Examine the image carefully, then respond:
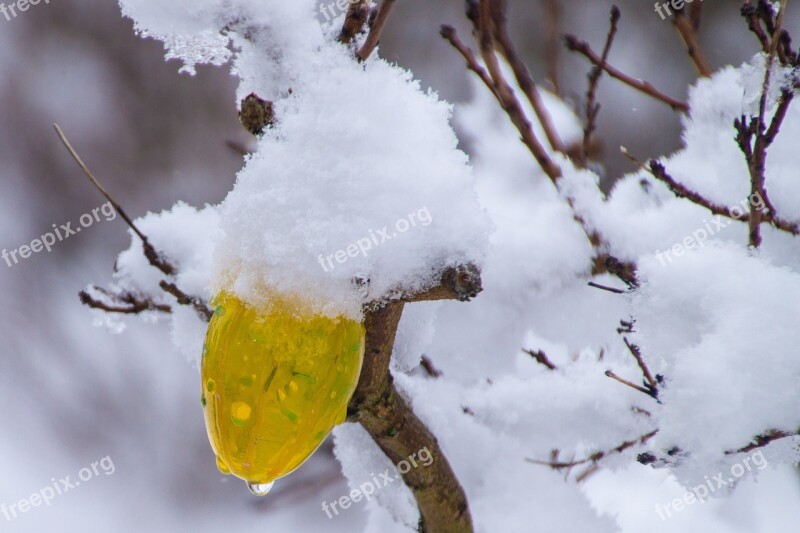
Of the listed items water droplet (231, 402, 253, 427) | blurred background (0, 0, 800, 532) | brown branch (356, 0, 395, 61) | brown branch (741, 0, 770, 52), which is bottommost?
blurred background (0, 0, 800, 532)

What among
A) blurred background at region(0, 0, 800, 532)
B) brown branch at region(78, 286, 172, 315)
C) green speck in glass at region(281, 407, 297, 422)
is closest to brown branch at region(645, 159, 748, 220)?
green speck in glass at region(281, 407, 297, 422)

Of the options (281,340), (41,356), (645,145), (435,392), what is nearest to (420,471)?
(435,392)

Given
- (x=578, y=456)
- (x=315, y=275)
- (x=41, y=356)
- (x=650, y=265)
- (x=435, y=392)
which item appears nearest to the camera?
(x=315, y=275)

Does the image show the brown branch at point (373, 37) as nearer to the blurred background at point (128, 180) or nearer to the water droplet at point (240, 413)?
the water droplet at point (240, 413)

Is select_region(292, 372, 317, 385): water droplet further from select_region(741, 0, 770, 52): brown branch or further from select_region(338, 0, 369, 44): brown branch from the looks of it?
select_region(741, 0, 770, 52): brown branch

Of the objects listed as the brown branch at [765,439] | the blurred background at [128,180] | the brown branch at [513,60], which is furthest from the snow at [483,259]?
the blurred background at [128,180]

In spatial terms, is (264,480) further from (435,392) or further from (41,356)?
(41,356)
